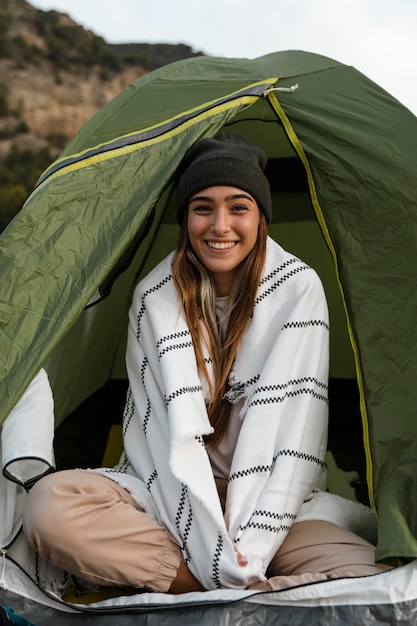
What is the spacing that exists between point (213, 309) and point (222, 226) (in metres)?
0.22

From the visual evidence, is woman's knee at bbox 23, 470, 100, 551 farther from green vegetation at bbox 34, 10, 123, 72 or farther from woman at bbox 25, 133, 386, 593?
green vegetation at bbox 34, 10, 123, 72

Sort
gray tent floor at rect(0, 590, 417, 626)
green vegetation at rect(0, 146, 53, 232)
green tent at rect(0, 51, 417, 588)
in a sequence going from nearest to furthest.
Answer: gray tent floor at rect(0, 590, 417, 626), green tent at rect(0, 51, 417, 588), green vegetation at rect(0, 146, 53, 232)

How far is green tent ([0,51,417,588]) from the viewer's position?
1.79 m

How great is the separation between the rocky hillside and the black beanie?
10.6m

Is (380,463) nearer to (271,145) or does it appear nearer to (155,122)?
(155,122)

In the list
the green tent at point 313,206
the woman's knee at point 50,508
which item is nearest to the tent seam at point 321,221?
the green tent at point 313,206

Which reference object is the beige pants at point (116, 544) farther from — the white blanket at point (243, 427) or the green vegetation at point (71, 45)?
the green vegetation at point (71, 45)

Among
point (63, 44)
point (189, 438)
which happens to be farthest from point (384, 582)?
point (63, 44)

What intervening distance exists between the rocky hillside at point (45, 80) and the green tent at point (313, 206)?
10.3 meters

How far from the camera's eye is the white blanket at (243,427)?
5.32 ft

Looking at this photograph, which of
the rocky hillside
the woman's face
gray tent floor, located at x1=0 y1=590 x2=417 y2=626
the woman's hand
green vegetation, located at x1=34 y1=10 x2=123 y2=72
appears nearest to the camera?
gray tent floor, located at x1=0 y1=590 x2=417 y2=626

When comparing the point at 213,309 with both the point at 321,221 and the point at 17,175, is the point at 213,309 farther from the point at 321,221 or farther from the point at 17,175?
the point at 17,175

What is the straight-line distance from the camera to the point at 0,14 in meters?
16.2

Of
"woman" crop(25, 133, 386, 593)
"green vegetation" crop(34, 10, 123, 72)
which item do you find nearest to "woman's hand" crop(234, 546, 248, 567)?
"woman" crop(25, 133, 386, 593)
